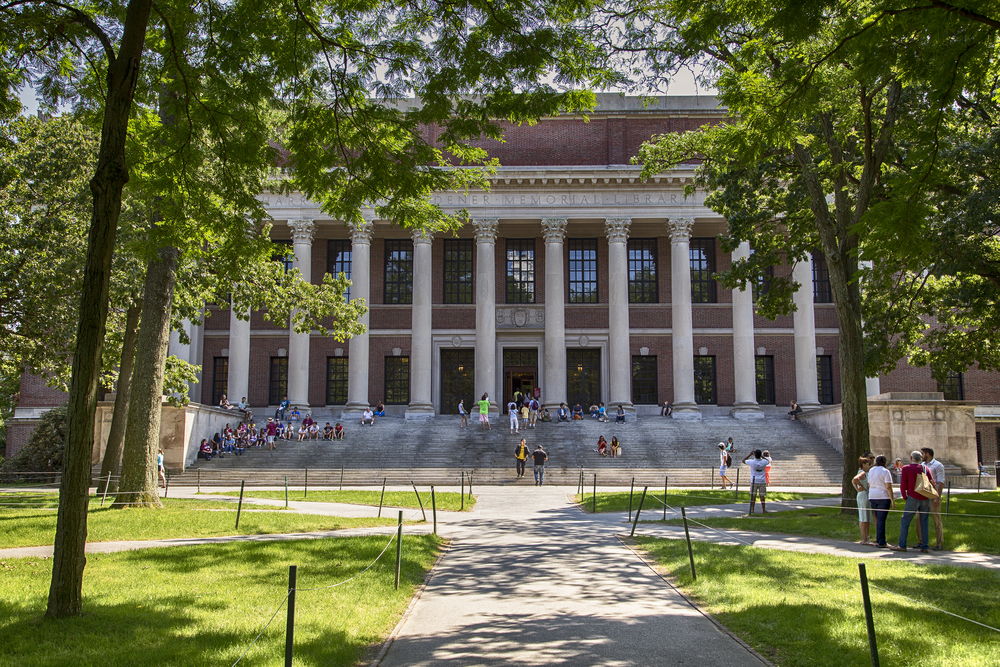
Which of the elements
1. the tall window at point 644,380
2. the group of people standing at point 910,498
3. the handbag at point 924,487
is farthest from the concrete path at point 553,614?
the tall window at point 644,380

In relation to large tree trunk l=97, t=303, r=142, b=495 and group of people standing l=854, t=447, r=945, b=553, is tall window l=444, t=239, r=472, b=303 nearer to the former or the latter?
large tree trunk l=97, t=303, r=142, b=495

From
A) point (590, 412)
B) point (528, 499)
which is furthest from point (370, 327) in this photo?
point (528, 499)

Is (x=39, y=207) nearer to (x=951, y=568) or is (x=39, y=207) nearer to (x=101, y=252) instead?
(x=101, y=252)

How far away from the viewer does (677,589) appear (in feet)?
33.0

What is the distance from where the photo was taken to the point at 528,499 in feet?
77.1

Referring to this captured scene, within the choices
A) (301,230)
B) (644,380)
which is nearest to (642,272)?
(644,380)

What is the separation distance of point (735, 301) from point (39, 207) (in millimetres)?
33288

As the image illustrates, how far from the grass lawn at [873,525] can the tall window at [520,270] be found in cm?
2735

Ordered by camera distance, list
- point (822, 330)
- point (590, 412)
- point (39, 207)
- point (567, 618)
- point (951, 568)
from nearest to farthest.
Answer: point (567, 618) → point (951, 568) → point (39, 207) → point (590, 412) → point (822, 330)

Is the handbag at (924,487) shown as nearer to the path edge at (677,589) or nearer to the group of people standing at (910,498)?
the group of people standing at (910,498)

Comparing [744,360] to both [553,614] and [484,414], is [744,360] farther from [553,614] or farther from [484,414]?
[553,614]

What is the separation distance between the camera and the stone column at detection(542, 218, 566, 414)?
132 feet

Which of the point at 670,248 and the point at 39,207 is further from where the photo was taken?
the point at 670,248

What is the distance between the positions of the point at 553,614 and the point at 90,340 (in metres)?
5.63
